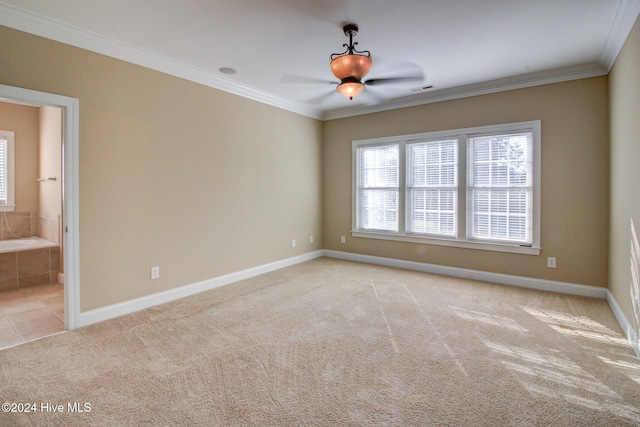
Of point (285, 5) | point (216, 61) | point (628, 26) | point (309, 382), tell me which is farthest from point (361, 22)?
point (309, 382)

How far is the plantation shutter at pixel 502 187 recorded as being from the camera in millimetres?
4305

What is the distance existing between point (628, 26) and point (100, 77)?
487cm

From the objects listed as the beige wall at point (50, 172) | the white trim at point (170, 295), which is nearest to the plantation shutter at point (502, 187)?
the white trim at point (170, 295)

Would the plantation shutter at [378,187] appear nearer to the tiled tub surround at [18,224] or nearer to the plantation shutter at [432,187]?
the plantation shutter at [432,187]

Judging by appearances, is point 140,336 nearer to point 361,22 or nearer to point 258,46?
point 258,46

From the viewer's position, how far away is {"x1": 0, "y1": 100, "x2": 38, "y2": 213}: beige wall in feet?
15.0

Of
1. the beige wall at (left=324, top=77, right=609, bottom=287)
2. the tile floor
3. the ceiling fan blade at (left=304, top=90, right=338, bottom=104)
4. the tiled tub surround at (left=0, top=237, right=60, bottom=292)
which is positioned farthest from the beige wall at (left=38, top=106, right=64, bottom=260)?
the beige wall at (left=324, top=77, right=609, bottom=287)

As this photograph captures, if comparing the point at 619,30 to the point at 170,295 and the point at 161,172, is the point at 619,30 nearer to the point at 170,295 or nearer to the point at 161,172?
the point at 161,172

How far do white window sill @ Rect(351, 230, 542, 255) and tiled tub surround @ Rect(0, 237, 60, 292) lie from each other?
4.69 m

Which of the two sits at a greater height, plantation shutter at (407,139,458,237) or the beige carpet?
plantation shutter at (407,139,458,237)

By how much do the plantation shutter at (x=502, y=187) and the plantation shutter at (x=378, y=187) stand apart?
1.24 meters

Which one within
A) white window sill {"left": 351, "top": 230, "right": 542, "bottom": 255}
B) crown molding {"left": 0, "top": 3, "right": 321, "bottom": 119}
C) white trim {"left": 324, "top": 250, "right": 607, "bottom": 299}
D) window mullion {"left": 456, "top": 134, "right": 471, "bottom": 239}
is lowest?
white trim {"left": 324, "top": 250, "right": 607, "bottom": 299}

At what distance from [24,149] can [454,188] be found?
639 centimetres

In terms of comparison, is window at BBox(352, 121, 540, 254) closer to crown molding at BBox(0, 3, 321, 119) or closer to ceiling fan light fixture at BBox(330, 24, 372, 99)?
crown molding at BBox(0, 3, 321, 119)
